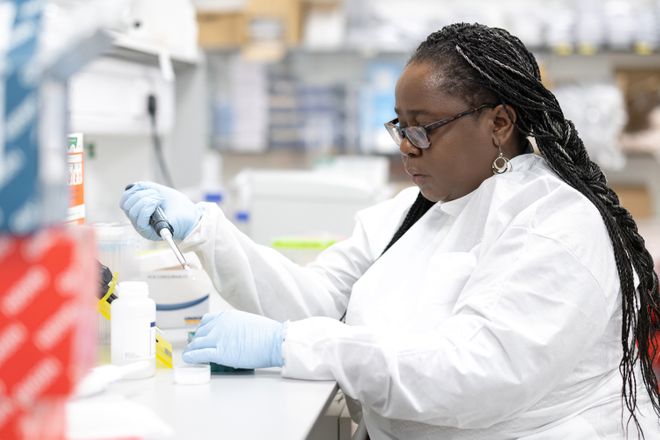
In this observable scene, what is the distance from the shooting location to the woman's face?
149 cm

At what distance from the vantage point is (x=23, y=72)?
63cm

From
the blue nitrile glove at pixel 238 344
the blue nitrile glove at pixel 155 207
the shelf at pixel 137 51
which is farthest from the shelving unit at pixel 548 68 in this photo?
the blue nitrile glove at pixel 238 344

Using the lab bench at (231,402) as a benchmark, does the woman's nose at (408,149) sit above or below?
above

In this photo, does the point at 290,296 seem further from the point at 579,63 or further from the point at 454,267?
the point at 579,63

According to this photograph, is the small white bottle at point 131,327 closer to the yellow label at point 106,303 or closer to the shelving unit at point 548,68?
the yellow label at point 106,303

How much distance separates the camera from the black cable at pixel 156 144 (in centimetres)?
263

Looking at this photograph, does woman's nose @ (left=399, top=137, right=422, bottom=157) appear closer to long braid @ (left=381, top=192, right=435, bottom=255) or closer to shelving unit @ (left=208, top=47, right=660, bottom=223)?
long braid @ (left=381, top=192, right=435, bottom=255)

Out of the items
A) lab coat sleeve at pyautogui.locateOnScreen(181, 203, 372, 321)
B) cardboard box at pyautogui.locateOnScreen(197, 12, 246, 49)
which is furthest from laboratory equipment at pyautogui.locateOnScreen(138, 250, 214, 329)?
cardboard box at pyautogui.locateOnScreen(197, 12, 246, 49)

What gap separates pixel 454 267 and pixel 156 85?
1519 mm

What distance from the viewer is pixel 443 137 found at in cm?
149

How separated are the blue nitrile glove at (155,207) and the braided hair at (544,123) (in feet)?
1.69

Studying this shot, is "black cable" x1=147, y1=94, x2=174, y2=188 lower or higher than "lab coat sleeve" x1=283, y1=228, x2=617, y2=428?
higher

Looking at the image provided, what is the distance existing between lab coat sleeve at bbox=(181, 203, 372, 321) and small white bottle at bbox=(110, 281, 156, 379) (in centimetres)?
27

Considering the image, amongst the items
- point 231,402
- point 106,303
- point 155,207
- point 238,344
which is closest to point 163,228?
point 155,207
